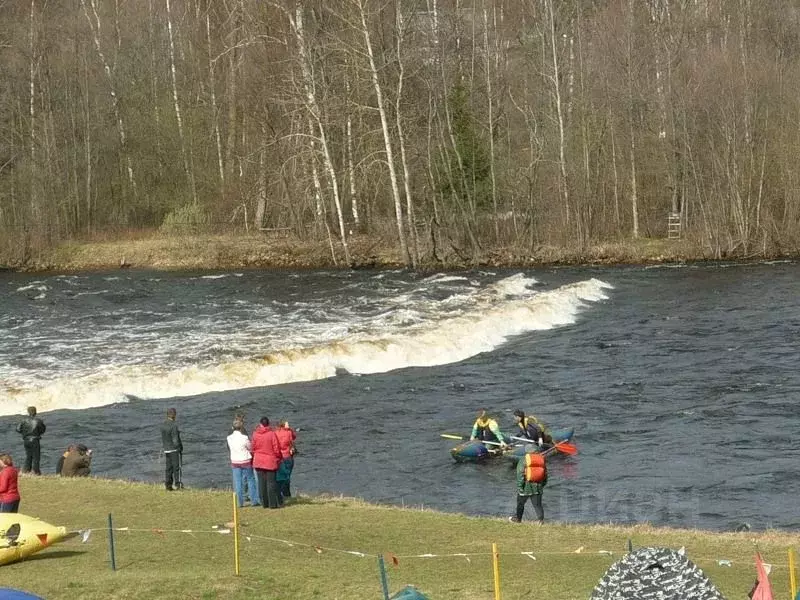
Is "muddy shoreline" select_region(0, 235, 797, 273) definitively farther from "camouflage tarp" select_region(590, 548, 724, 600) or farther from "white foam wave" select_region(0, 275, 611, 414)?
"camouflage tarp" select_region(590, 548, 724, 600)

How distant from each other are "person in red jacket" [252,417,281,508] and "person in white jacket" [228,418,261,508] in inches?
10.1

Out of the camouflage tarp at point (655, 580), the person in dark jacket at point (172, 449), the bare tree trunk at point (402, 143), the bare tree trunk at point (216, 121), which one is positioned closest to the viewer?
the camouflage tarp at point (655, 580)

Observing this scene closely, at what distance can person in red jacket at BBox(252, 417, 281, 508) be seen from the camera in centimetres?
2169

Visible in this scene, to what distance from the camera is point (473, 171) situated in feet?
249

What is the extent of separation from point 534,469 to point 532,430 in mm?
6347

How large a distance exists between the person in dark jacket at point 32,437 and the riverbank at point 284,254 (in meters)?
45.3

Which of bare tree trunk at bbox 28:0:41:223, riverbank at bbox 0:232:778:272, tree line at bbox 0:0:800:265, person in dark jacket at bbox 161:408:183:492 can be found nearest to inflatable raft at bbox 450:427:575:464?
person in dark jacket at bbox 161:408:183:492

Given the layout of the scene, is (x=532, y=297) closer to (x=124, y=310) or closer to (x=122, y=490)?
(x=124, y=310)

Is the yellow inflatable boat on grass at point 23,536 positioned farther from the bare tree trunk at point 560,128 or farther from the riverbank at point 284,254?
the bare tree trunk at point 560,128

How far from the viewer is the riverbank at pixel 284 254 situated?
70875mm

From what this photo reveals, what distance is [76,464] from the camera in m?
25.6

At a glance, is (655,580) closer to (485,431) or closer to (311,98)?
(485,431)

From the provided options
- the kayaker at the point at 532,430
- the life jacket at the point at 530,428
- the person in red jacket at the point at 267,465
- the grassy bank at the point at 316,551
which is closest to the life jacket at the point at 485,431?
the kayaker at the point at 532,430

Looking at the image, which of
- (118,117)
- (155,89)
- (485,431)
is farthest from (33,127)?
(485,431)
